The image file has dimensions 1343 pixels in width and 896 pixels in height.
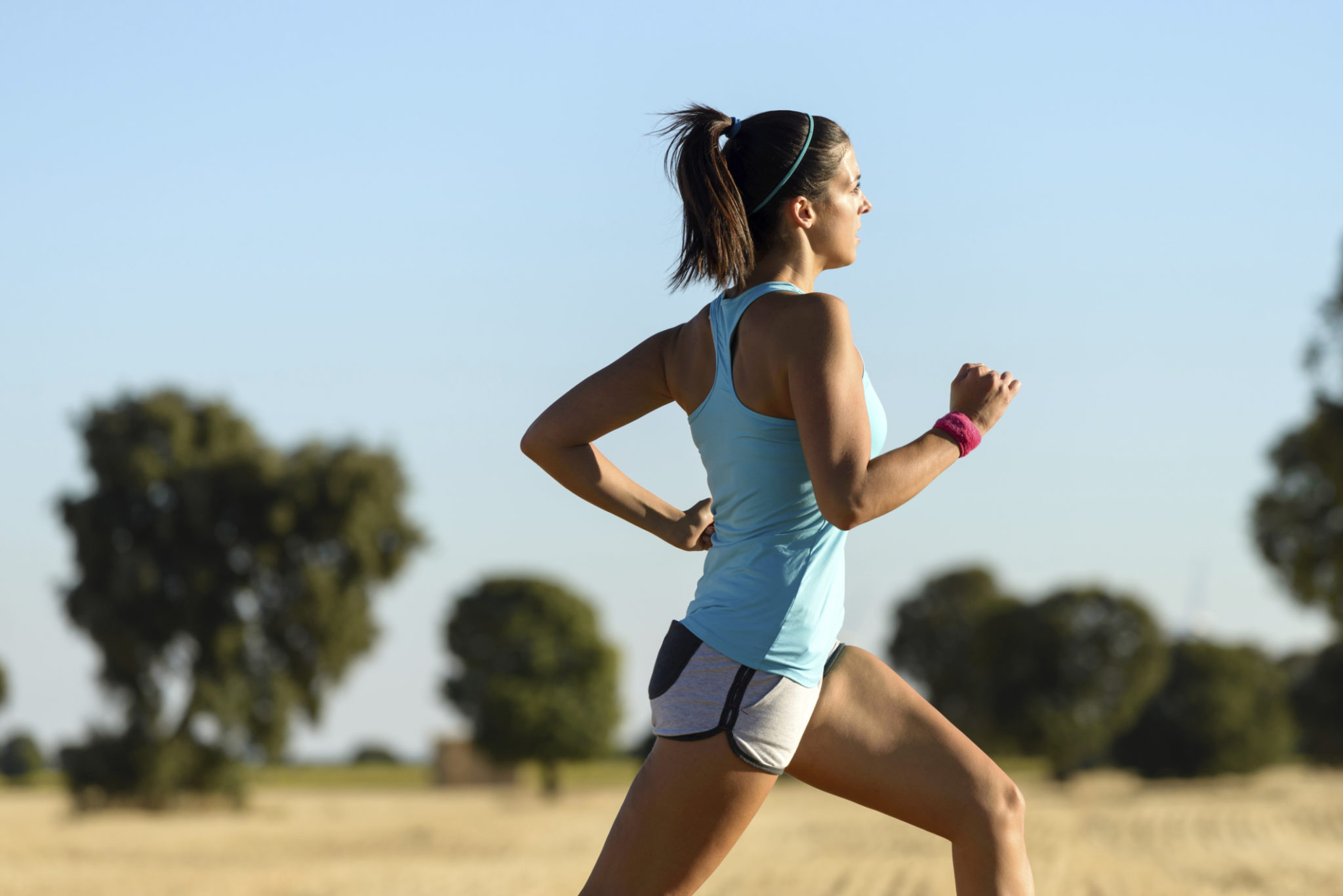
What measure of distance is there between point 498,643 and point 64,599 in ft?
73.8

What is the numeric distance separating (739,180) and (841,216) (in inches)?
9.3

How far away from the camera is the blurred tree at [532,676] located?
56.1 m

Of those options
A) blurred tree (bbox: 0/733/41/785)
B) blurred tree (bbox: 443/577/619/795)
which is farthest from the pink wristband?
blurred tree (bbox: 0/733/41/785)

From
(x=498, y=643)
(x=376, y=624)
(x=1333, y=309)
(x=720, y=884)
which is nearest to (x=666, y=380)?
(x=720, y=884)

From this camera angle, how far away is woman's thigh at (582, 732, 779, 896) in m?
2.86

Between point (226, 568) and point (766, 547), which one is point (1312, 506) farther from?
point (766, 547)

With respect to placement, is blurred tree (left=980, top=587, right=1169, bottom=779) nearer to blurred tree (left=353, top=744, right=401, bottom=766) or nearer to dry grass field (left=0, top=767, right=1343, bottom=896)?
dry grass field (left=0, top=767, right=1343, bottom=896)

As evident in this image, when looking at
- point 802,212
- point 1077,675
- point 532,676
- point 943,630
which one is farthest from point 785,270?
point 943,630

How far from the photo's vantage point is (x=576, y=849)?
83.9 feet

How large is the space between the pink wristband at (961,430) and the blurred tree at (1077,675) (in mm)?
52132

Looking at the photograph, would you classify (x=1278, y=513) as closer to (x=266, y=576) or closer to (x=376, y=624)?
(x=376, y=624)

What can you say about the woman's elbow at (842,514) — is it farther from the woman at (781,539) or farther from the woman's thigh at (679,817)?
the woman's thigh at (679,817)

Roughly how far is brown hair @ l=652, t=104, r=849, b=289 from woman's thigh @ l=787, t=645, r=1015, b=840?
0.90m

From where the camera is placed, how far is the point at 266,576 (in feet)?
123
